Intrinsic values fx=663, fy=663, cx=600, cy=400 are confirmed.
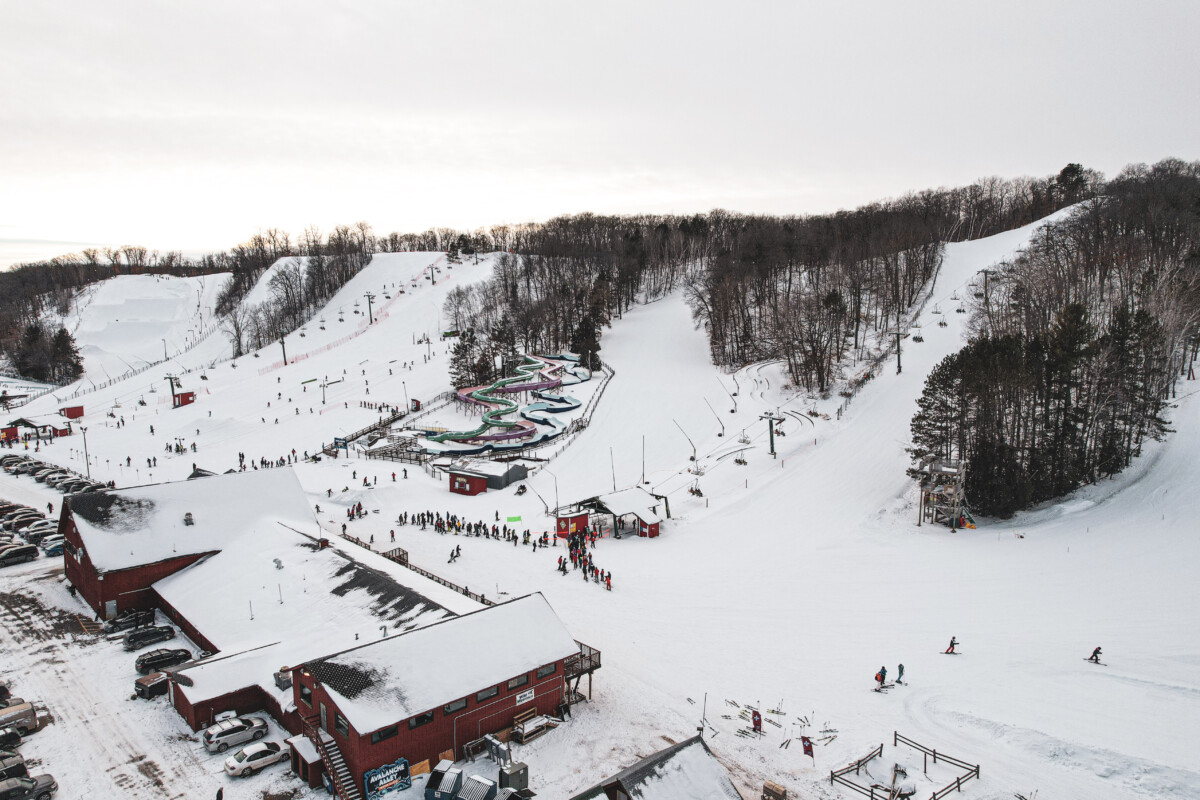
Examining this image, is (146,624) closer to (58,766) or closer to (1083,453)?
(58,766)

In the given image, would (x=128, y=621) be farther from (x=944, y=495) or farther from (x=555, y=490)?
(x=944, y=495)

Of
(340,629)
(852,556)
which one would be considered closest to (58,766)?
(340,629)

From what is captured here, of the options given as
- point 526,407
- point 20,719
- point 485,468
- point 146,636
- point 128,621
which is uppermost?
point 526,407

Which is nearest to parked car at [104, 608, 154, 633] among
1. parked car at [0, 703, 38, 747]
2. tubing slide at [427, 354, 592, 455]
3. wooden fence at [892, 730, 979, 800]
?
parked car at [0, 703, 38, 747]

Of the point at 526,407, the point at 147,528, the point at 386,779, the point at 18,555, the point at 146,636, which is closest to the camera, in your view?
the point at 386,779

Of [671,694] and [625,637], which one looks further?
[625,637]

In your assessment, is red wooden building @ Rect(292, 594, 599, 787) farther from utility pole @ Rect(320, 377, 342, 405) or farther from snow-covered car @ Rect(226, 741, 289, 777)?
utility pole @ Rect(320, 377, 342, 405)

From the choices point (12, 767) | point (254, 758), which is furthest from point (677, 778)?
point (12, 767)
